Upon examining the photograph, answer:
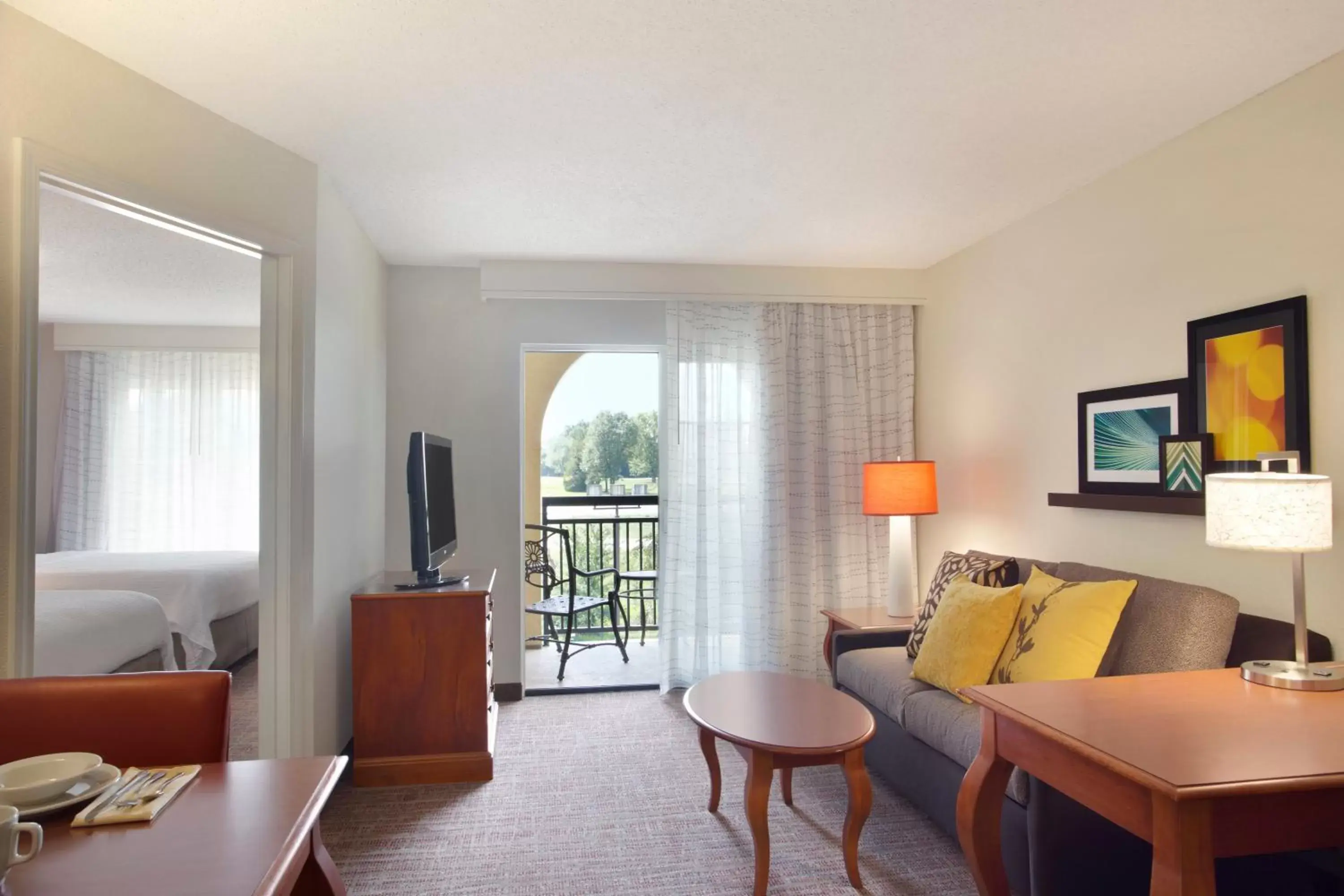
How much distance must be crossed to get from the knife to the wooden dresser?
6.16 ft

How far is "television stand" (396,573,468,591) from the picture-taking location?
10.6ft

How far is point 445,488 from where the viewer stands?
143 inches

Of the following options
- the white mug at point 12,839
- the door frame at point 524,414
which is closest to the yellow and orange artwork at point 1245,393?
the door frame at point 524,414

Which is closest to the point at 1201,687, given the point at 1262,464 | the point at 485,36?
the point at 1262,464

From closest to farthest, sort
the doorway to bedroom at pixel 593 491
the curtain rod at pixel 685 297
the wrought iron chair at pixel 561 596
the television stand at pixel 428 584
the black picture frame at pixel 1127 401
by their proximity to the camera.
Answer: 1. the black picture frame at pixel 1127 401
2. the television stand at pixel 428 584
3. the curtain rod at pixel 685 297
4. the wrought iron chair at pixel 561 596
5. the doorway to bedroom at pixel 593 491

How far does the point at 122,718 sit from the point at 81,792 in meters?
0.31

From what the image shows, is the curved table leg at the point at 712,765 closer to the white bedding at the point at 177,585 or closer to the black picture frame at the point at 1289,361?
the black picture frame at the point at 1289,361

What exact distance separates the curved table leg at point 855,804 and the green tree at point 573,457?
11.9 feet

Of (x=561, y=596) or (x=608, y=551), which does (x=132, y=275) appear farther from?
(x=608, y=551)

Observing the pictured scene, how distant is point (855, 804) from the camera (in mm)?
2305

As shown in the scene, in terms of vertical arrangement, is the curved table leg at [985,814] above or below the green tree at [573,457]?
below

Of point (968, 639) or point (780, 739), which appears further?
point (968, 639)

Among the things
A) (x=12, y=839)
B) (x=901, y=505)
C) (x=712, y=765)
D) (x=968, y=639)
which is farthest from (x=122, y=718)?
(x=901, y=505)

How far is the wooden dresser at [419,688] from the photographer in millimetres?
3107
